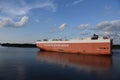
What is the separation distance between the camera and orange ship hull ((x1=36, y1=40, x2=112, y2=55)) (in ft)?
141

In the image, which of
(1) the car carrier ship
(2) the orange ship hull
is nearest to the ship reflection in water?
(2) the orange ship hull

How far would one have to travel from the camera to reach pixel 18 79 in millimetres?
16438

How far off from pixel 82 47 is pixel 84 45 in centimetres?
104

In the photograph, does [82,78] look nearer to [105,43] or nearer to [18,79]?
[18,79]

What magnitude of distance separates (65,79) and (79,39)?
112 feet

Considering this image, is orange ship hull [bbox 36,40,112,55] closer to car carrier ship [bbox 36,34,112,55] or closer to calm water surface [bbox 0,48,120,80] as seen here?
car carrier ship [bbox 36,34,112,55]

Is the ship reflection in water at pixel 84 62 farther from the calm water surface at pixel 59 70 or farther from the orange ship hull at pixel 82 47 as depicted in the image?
the orange ship hull at pixel 82 47

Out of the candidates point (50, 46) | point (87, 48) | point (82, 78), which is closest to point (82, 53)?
point (87, 48)

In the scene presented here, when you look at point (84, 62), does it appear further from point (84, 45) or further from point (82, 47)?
point (82, 47)

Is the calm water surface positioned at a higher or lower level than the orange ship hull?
lower

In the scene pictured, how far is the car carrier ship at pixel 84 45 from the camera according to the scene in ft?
141

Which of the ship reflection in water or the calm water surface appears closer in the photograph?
the calm water surface

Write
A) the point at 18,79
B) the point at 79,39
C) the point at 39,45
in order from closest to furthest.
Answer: the point at 18,79 → the point at 79,39 → the point at 39,45

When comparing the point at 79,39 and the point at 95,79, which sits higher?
the point at 79,39
